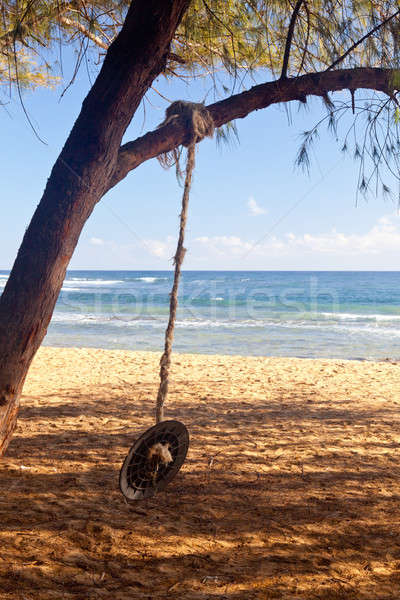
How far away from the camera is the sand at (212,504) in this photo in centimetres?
194

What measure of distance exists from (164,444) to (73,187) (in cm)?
138

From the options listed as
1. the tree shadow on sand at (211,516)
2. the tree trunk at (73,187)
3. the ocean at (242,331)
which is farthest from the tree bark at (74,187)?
the ocean at (242,331)

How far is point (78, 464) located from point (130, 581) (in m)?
1.42

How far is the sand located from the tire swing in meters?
0.18

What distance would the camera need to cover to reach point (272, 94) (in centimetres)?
322

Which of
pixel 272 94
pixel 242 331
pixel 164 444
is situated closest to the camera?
pixel 164 444

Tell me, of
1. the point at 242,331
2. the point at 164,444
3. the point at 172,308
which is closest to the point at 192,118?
the point at 172,308

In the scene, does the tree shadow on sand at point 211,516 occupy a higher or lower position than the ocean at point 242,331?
lower

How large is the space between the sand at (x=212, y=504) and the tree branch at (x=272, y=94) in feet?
6.32

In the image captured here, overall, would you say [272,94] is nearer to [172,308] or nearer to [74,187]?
[74,187]

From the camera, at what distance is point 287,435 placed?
13.4 ft

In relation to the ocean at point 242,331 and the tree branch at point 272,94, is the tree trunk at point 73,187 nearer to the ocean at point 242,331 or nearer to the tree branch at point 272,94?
the tree branch at point 272,94

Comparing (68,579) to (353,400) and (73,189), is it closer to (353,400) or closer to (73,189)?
(73,189)

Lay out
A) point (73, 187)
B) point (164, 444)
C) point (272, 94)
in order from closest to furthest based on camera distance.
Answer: point (164, 444), point (73, 187), point (272, 94)
